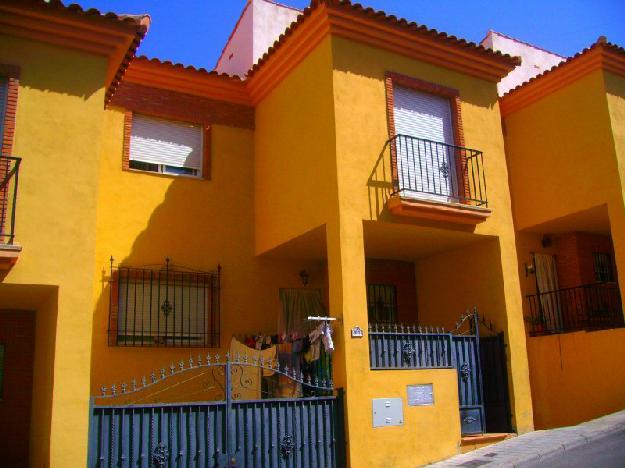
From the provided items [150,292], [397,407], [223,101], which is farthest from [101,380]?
[223,101]

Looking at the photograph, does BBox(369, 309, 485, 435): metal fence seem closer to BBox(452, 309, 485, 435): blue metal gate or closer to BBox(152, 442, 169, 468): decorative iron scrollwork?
BBox(452, 309, 485, 435): blue metal gate

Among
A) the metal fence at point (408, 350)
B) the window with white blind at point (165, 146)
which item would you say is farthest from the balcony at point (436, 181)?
the window with white blind at point (165, 146)

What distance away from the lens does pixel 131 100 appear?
12477 mm

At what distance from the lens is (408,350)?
10719 millimetres

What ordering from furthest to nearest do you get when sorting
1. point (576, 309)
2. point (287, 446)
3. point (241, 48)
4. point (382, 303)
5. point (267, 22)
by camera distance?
1. point (241, 48)
2. point (267, 22)
3. point (576, 309)
4. point (382, 303)
5. point (287, 446)

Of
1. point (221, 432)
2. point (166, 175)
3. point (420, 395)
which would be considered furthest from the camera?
point (166, 175)

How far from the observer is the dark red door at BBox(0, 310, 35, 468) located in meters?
10.3

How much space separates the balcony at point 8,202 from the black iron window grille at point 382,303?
23.1 feet

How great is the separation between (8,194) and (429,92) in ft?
23.1

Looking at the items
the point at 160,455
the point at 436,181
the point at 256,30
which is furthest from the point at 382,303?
the point at 256,30

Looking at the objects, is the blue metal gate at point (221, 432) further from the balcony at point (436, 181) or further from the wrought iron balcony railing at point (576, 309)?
the wrought iron balcony railing at point (576, 309)

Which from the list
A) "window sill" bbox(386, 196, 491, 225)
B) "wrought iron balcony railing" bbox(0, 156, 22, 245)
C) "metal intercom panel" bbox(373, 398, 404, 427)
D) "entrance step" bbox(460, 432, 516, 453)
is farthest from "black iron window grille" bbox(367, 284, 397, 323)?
"wrought iron balcony railing" bbox(0, 156, 22, 245)

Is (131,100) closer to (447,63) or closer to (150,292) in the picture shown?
(150,292)

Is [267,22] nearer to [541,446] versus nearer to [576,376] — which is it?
[576,376]
